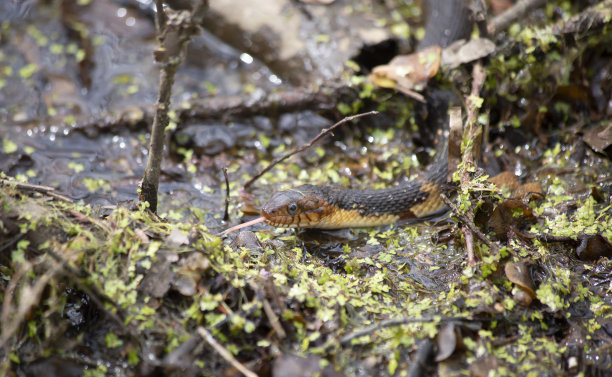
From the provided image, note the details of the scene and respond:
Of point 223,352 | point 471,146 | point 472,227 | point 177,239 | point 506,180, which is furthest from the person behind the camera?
point 506,180

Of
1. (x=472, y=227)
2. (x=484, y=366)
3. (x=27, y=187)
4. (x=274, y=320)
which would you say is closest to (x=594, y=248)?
(x=472, y=227)

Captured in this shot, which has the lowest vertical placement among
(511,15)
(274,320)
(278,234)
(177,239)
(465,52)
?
(278,234)

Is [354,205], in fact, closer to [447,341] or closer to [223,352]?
[447,341]

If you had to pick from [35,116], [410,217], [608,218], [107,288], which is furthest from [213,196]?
[608,218]

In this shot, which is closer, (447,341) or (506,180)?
(447,341)

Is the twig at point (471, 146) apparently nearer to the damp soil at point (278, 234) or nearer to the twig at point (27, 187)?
the damp soil at point (278, 234)
